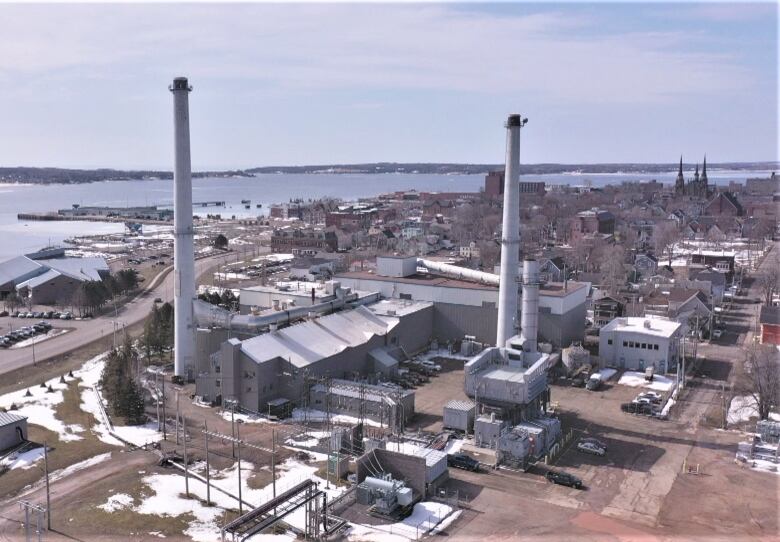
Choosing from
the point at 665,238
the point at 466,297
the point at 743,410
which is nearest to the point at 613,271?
the point at 466,297

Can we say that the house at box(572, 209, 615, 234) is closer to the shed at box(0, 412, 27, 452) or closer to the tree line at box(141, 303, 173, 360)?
the tree line at box(141, 303, 173, 360)

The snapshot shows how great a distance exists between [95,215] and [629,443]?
151 meters

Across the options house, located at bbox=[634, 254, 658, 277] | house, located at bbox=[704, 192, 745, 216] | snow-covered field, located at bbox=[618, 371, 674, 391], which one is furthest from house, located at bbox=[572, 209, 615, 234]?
snow-covered field, located at bbox=[618, 371, 674, 391]

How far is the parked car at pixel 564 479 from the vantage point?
24.1 metres

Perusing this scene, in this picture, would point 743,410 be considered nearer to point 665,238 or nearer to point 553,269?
point 553,269

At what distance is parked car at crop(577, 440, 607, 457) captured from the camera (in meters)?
27.2

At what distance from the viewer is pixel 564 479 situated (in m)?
24.2

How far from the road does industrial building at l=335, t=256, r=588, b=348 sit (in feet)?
54.7

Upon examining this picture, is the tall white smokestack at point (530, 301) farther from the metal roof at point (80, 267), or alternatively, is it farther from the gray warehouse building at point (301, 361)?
the metal roof at point (80, 267)

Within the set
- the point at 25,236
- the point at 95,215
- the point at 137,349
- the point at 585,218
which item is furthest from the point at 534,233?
the point at 95,215

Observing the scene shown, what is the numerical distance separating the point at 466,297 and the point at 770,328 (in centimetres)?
1900

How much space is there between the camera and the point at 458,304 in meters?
44.1

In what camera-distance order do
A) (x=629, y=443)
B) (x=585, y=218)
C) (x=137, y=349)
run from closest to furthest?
1. (x=629, y=443)
2. (x=137, y=349)
3. (x=585, y=218)

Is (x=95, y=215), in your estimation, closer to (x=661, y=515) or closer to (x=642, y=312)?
(x=642, y=312)
